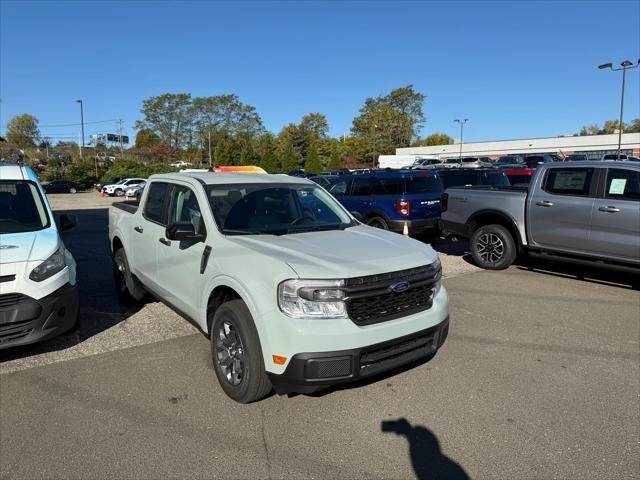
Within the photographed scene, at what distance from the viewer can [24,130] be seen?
320ft

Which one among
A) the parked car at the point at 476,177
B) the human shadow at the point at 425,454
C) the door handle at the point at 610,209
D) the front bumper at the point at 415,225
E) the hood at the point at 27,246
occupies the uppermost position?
the parked car at the point at 476,177

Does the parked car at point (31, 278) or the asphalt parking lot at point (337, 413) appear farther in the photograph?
the parked car at point (31, 278)

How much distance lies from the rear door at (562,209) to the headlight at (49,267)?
6.86m

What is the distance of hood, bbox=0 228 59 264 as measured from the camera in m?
4.00

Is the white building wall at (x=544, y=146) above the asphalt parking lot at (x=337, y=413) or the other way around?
above

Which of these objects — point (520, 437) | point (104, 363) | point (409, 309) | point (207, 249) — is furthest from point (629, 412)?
point (104, 363)

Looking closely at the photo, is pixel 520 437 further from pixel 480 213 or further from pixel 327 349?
pixel 480 213

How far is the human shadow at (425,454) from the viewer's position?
2744mm

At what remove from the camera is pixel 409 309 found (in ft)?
11.1

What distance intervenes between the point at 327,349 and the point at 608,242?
5.64 metres

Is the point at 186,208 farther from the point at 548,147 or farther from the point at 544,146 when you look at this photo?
the point at 544,146

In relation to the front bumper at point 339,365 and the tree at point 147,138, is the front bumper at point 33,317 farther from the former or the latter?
the tree at point 147,138

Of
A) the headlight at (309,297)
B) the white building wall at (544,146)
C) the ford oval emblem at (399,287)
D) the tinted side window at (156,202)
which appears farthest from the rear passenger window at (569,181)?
the white building wall at (544,146)

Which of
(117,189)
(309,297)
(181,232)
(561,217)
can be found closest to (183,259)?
(181,232)
